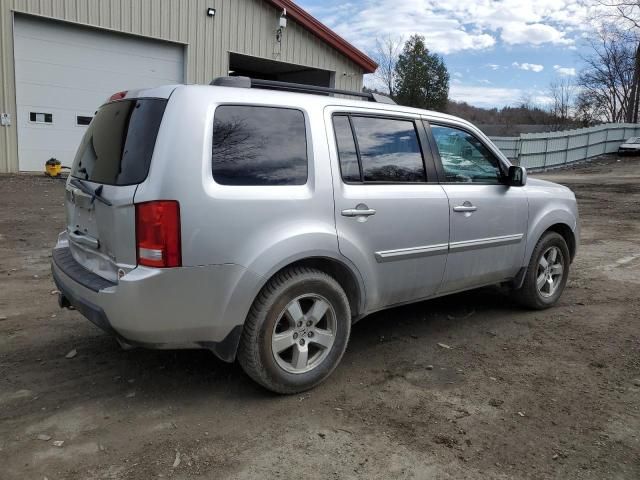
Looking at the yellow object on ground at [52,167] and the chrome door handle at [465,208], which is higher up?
the chrome door handle at [465,208]

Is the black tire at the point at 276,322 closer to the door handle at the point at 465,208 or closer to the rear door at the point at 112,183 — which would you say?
the rear door at the point at 112,183

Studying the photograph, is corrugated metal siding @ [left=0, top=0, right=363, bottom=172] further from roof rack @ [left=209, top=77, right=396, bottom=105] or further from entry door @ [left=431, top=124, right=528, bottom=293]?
entry door @ [left=431, top=124, right=528, bottom=293]

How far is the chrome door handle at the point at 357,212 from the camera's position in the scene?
3.57 meters

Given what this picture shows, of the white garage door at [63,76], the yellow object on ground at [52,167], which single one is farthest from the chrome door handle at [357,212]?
the white garage door at [63,76]

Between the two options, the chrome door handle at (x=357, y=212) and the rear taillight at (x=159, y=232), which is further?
the chrome door handle at (x=357, y=212)

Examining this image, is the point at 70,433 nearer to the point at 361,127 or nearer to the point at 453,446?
the point at 453,446

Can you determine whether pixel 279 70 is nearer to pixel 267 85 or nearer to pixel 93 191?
pixel 267 85

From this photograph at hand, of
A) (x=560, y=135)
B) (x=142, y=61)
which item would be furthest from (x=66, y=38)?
(x=560, y=135)

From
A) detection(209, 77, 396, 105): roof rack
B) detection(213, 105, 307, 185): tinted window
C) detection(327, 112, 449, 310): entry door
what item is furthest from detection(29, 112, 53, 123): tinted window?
detection(213, 105, 307, 185): tinted window

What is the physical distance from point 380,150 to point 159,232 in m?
1.72

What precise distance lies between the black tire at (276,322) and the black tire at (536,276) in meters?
2.31

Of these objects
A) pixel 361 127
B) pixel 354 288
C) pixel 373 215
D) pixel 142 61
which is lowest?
pixel 354 288

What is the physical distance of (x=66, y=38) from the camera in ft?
45.8

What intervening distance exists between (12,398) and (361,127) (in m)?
2.76
